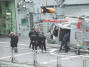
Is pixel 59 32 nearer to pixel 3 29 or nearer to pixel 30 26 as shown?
pixel 30 26

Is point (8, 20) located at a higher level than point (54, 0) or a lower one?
lower

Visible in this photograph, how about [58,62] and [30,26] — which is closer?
[58,62]

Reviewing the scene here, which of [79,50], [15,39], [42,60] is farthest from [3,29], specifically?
[42,60]

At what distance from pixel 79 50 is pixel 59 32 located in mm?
2703

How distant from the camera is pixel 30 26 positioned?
33.6m

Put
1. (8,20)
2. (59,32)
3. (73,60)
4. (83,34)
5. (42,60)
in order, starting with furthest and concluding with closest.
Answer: (8,20) → (59,32) → (83,34) → (42,60) → (73,60)

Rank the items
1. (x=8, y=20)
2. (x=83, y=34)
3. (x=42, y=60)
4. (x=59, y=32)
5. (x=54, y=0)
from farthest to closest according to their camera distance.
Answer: (x=8, y=20), (x=54, y=0), (x=59, y=32), (x=83, y=34), (x=42, y=60)

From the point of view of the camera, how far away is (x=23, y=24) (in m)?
34.0

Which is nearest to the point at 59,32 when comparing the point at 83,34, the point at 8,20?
the point at 83,34

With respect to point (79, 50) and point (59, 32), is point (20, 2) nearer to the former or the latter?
point (59, 32)

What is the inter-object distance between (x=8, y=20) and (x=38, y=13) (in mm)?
4110

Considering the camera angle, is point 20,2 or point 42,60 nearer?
point 42,60

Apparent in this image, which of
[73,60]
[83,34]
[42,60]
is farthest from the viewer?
[83,34]

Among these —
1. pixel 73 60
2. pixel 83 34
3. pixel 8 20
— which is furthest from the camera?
pixel 8 20
